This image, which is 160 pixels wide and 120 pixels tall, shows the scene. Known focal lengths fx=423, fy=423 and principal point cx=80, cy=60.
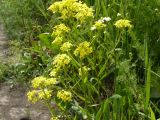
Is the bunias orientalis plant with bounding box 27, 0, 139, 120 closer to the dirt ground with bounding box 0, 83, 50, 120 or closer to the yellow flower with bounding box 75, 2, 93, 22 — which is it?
the yellow flower with bounding box 75, 2, 93, 22

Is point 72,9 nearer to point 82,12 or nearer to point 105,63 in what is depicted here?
point 82,12

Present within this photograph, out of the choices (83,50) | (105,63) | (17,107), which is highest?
(83,50)

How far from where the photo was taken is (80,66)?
95.5 inches

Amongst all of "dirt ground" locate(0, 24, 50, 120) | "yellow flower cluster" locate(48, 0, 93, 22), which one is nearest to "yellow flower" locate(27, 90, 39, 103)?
"yellow flower cluster" locate(48, 0, 93, 22)

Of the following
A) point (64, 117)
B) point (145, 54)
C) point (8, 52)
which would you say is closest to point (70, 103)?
point (64, 117)

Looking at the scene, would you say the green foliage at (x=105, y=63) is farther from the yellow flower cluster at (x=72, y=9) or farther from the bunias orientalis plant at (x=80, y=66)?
the yellow flower cluster at (x=72, y=9)

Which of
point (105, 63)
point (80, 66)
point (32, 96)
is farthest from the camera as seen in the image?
point (105, 63)

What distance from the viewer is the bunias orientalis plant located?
2180mm

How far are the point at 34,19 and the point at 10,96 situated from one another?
1.11 meters

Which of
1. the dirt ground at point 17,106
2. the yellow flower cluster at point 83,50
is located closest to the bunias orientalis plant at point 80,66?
the yellow flower cluster at point 83,50

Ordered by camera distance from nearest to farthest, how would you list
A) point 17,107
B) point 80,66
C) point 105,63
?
1. point 80,66
2. point 105,63
3. point 17,107

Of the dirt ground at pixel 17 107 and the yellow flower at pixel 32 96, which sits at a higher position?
the yellow flower at pixel 32 96

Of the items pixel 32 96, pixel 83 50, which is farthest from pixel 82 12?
pixel 32 96

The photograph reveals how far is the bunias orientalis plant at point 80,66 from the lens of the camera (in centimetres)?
218
